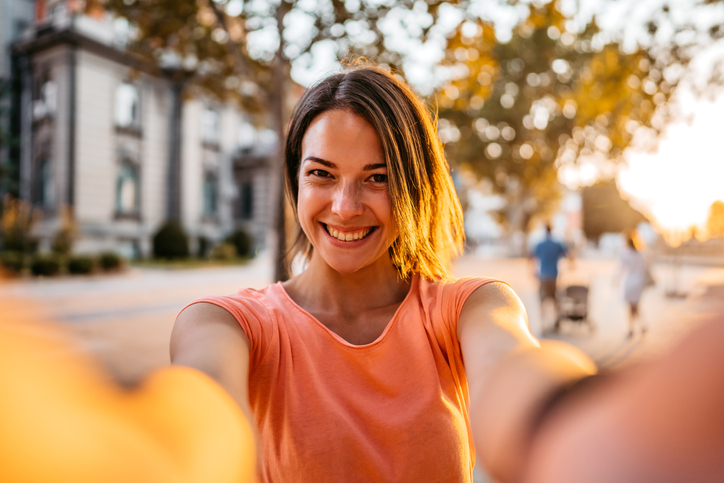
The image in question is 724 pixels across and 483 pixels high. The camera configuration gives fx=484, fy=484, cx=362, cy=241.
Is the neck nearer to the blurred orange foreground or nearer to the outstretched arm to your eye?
the outstretched arm

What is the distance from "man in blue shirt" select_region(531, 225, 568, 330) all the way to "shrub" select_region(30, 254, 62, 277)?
538 inches

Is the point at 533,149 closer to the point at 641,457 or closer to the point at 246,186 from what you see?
the point at 246,186

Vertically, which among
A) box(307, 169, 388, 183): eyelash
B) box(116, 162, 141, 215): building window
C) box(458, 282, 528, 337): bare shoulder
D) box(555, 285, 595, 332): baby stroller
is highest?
box(116, 162, 141, 215): building window

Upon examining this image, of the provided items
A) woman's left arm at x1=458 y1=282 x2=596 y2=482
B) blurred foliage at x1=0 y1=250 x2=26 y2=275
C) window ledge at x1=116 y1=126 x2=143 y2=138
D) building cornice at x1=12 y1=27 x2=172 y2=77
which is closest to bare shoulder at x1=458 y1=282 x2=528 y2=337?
woman's left arm at x1=458 y1=282 x2=596 y2=482

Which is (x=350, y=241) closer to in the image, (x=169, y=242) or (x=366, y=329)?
(x=366, y=329)

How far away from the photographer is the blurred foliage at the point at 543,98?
5234mm

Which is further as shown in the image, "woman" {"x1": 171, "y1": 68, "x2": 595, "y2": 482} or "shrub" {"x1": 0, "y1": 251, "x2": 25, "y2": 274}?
"shrub" {"x1": 0, "y1": 251, "x2": 25, "y2": 274}

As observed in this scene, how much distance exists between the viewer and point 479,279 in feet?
4.83

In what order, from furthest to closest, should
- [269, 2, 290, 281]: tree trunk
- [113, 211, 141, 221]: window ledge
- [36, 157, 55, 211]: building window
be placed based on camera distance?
1. [113, 211, 141, 221]: window ledge
2. [36, 157, 55, 211]: building window
3. [269, 2, 290, 281]: tree trunk

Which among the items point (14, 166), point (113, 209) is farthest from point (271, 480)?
point (14, 166)

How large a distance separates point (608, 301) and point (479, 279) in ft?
43.0

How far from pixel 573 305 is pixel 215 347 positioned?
27.9 feet

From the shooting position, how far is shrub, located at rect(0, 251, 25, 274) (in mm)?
14117

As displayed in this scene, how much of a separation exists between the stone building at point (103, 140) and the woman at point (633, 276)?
16.9m
